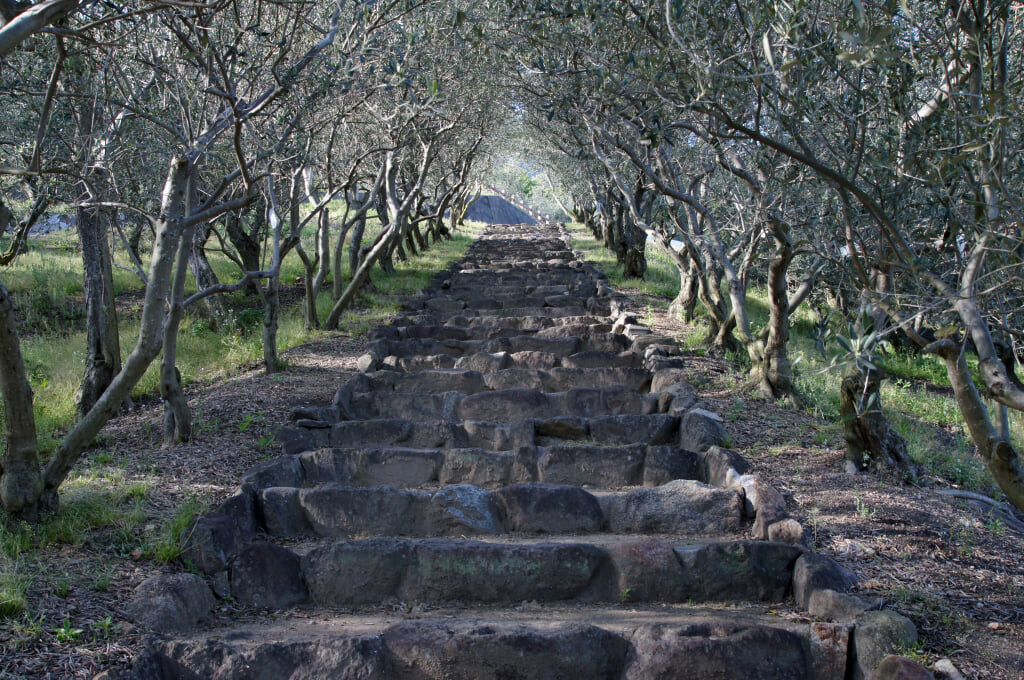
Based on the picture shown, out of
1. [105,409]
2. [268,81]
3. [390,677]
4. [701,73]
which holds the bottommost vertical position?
[390,677]

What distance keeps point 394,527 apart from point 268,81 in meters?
5.74

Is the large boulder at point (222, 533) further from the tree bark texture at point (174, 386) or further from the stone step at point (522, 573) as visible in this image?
the tree bark texture at point (174, 386)

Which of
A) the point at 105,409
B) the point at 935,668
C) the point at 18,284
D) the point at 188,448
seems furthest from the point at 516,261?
the point at 935,668

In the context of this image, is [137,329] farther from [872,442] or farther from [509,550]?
[872,442]

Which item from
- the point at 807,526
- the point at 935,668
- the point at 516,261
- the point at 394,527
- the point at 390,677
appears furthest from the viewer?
the point at 516,261

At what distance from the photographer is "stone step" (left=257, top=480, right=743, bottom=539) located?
5.76m

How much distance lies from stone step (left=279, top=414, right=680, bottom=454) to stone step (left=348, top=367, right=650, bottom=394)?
1.43 m

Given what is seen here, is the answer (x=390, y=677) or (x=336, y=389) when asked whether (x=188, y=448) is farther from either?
(x=390, y=677)

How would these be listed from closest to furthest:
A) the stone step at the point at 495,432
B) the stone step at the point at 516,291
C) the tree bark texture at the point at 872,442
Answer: the tree bark texture at the point at 872,442
the stone step at the point at 495,432
the stone step at the point at 516,291

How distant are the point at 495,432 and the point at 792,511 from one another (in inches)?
107

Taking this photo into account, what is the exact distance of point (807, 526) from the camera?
5.40m

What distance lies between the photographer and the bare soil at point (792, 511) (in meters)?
3.88

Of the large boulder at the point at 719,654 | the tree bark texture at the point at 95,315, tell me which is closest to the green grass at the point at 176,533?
the large boulder at the point at 719,654

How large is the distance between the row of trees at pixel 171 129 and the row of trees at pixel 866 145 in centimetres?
207
